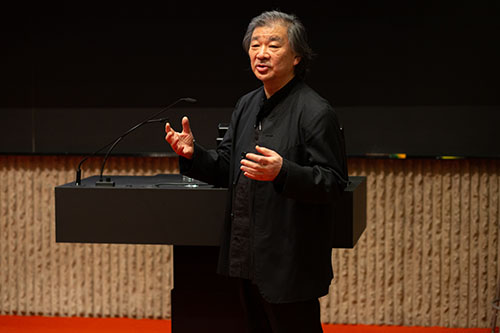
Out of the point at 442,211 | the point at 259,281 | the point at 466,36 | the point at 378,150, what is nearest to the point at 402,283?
the point at 442,211

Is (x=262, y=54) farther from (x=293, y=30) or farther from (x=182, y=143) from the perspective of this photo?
(x=182, y=143)

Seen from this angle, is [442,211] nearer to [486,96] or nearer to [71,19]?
[486,96]

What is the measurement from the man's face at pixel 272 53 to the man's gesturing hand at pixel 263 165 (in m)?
0.34

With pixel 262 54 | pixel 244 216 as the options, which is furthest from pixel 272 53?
pixel 244 216

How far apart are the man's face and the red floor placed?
236 centimetres

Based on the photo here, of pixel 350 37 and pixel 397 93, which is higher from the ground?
pixel 350 37

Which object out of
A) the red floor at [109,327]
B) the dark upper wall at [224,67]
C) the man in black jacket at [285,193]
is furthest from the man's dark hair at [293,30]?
the red floor at [109,327]

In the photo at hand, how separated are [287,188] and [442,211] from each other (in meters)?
2.46

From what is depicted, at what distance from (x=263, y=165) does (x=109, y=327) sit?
267cm

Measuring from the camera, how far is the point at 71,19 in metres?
4.56

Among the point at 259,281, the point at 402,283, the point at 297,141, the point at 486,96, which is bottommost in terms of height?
the point at 402,283

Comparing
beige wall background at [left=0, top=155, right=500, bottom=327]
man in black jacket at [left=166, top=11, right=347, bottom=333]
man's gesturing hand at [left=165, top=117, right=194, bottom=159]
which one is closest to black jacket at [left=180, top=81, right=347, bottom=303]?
man in black jacket at [left=166, top=11, right=347, bottom=333]

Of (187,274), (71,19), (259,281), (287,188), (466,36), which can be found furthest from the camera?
(71,19)

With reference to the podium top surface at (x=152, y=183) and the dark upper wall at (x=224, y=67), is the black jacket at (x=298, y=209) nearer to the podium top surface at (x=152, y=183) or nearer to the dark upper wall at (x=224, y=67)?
the podium top surface at (x=152, y=183)
